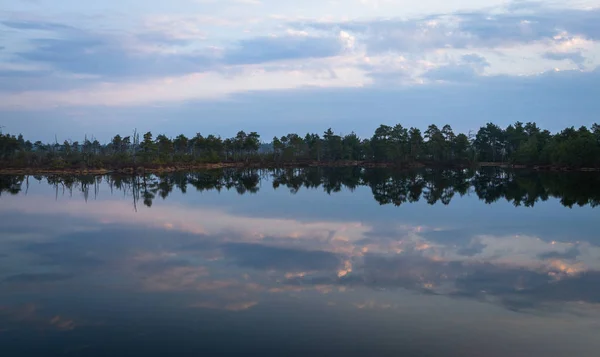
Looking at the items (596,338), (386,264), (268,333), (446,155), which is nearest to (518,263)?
(386,264)

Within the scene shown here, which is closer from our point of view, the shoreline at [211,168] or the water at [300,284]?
the water at [300,284]

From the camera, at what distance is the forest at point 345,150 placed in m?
47.8

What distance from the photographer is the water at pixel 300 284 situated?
636 cm

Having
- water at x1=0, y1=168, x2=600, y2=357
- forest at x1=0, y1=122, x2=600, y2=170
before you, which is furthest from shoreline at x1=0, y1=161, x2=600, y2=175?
water at x1=0, y1=168, x2=600, y2=357

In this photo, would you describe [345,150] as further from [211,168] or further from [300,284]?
[300,284]

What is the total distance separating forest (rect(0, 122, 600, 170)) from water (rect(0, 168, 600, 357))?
3204 cm

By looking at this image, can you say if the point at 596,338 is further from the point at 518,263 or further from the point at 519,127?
the point at 519,127

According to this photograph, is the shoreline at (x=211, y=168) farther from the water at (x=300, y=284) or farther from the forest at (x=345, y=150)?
the water at (x=300, y=284)

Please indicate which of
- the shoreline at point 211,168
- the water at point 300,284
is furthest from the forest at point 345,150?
the water at point 300,284

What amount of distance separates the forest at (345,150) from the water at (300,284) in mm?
32038

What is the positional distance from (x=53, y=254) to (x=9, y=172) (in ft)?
123

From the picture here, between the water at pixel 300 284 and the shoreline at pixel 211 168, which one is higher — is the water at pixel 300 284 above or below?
below

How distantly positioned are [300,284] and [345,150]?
6199 cm

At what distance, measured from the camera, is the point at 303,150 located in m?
72.4
